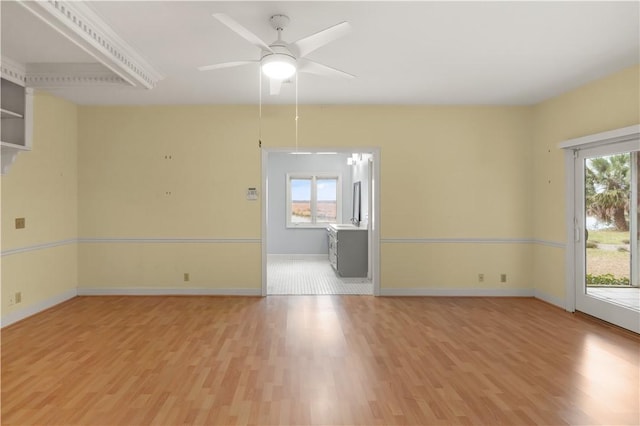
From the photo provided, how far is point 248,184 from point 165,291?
193 cm

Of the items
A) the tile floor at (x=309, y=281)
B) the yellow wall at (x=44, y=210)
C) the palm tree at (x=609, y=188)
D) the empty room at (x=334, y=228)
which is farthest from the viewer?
the tile floor at (x=309, y=281)

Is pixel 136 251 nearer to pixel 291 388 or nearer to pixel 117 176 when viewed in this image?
pixel 117 176

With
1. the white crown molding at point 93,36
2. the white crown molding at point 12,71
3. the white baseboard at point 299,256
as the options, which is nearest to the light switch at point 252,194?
the white crown molding at point 93,36

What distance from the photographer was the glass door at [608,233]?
3.83 meters

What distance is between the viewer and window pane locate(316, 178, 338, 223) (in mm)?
9258

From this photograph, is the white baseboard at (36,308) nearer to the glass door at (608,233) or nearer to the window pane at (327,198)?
the window pane at (327,198)

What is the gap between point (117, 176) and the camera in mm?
5301

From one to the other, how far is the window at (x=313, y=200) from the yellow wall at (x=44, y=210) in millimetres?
4850

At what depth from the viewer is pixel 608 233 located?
4.14 m

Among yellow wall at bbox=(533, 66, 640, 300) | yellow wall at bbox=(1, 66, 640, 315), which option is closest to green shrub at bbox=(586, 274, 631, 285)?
yellow wall at bbox=(533, 66, 640, 300)

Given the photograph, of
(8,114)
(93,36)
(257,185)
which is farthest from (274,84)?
(8,114)

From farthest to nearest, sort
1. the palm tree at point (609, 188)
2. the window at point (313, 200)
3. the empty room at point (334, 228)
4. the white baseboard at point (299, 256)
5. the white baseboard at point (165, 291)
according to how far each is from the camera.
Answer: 1. the window at point (313, 200)
2. the white baseboard at point (299, 256)
3. the white baseboard at point (165, 291)
4. the palm tree at point (609, 188)
5. the empty room at point (334, 228)

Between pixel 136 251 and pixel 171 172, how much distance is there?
1.24 metres

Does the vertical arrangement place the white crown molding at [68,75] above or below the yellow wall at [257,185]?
above
